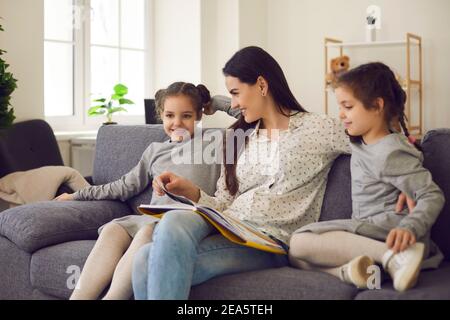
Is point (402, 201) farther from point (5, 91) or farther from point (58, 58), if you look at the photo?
point (58, 58)

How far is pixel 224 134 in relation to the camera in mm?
2449

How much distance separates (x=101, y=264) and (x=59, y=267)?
269 mm

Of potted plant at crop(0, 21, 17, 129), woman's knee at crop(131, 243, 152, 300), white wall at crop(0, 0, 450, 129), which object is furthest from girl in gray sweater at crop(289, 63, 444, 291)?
white wall at crop(0, 0, 450, 129)

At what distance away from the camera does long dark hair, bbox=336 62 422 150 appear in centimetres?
194

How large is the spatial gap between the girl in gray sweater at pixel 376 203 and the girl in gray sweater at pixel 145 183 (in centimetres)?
49

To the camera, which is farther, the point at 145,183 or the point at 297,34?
the point at 297,34

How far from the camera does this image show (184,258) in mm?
1737

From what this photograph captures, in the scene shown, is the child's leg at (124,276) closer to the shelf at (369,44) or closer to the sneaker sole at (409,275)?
the sneaker sole at (409,275)

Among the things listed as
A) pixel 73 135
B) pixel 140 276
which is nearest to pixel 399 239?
pixel 140 276

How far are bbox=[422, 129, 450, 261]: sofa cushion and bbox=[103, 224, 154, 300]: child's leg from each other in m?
0.85

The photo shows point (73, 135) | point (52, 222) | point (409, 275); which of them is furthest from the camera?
point (73, 135)

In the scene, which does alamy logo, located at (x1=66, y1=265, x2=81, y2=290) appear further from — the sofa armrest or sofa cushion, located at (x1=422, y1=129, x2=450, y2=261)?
sofa cushion, located at (x1=422, y1=129, x2=450, y2=261)

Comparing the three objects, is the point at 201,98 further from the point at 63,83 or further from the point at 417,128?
the point at 417,128

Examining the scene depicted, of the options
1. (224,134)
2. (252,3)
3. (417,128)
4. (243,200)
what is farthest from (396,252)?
(252,3)
